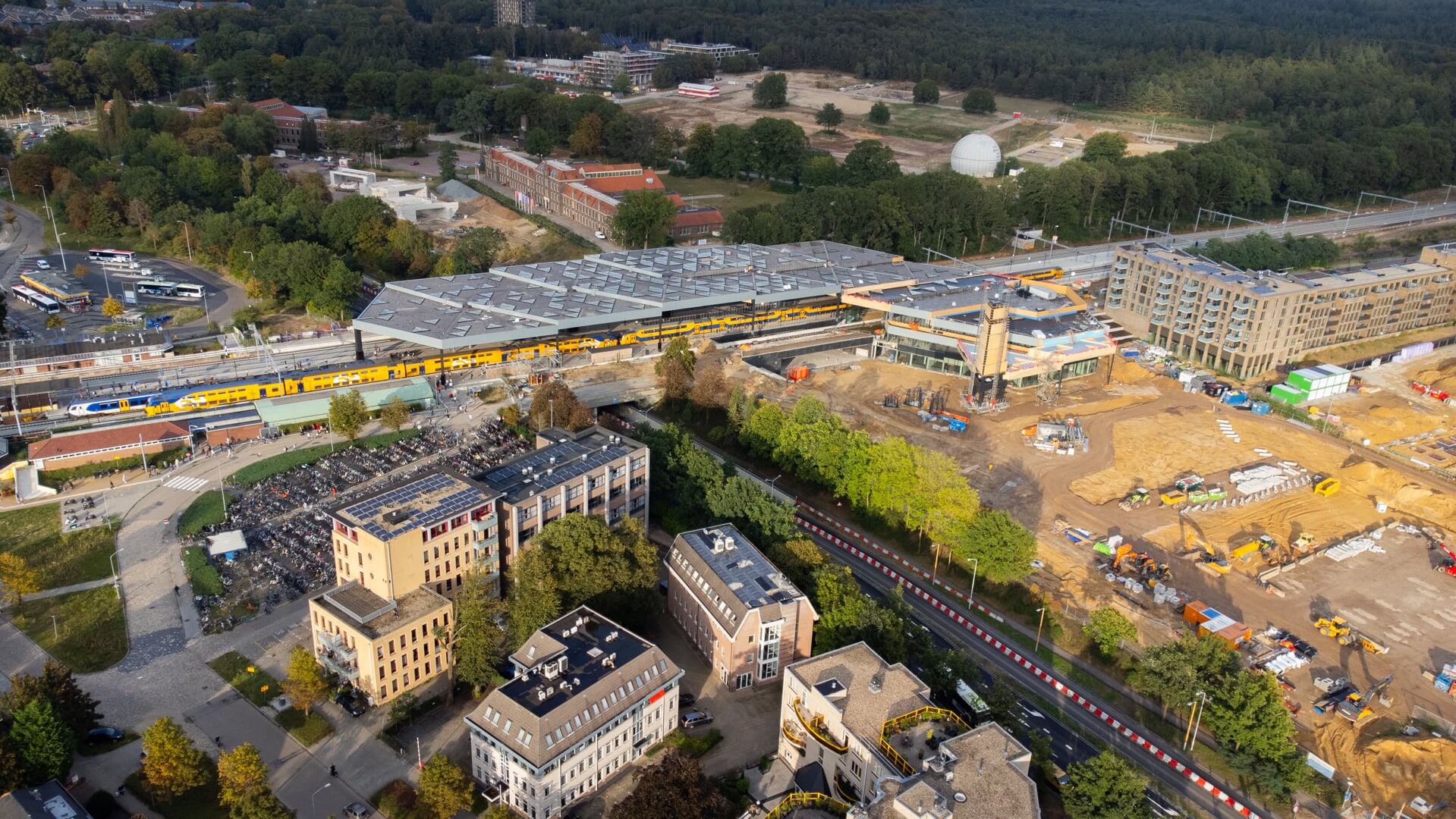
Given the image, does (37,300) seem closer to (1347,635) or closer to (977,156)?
(1347,635)

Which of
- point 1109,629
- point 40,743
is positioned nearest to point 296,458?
point 40,743

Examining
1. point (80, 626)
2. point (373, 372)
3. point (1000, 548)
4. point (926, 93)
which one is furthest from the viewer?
point (926, 93)

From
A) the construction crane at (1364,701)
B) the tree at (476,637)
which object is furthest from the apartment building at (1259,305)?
the tree at (476,637)

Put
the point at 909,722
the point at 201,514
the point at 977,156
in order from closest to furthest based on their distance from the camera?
the point at 909,722
the point at 201,514
the point at 977,156

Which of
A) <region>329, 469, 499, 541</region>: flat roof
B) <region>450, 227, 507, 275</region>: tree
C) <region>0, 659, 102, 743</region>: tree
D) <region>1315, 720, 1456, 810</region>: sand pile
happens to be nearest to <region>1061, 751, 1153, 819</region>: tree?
<region>1315, 720, 1456, 810</region>: sand pile

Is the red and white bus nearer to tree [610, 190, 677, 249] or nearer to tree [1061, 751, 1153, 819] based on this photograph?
tree [610, 190, 677, 249]
